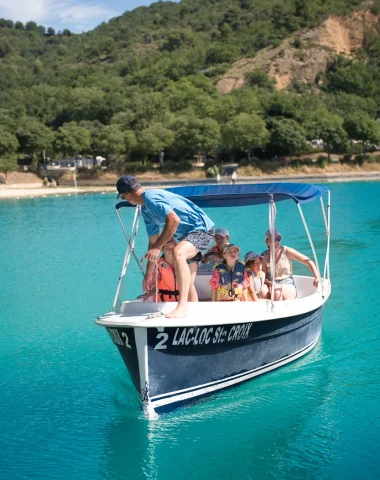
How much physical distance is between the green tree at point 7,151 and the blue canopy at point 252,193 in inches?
2478

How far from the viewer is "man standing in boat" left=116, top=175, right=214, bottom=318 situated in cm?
753

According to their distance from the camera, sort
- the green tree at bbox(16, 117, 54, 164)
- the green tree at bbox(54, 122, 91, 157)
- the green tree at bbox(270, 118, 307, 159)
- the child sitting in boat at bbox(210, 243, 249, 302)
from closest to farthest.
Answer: the child sitting in boat at bbox(210, 243, 249, 302), the green tree at bbox(54, 122, 91, 157), the green tree at bbox(16, 117, 54, 164), the green tree at bbox(270, 118, 307, 159)

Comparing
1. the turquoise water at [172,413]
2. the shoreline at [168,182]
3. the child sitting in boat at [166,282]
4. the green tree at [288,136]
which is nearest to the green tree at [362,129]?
the shoreline at [168,182]

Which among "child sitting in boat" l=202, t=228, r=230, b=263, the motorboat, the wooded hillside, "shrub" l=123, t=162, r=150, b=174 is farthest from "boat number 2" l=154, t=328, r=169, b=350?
"shrub" l=123, t=162, r=150, b=174

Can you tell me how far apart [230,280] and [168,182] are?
60.4 metres

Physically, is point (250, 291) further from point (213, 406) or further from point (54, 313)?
point (54, 313)

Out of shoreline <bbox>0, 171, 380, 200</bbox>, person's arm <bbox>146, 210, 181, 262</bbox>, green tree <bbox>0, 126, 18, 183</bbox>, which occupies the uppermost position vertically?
green tree <bbox>0, 126, 18, 183</bbox>

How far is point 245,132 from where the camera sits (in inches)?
2879

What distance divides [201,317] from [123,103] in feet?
273

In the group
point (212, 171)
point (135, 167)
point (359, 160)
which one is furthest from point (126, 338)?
point (359, 160)

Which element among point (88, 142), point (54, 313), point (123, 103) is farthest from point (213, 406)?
point (123, 103)

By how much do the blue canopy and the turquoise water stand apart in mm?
2654

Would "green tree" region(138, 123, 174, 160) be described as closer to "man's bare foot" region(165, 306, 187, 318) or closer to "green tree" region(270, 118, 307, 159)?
"green tree" region(270, 118, 307, 159)

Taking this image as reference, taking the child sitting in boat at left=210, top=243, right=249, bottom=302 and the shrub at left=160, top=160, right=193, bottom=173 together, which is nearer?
the child sitting in boat at left=210, top=243, right=249, bottom=302
